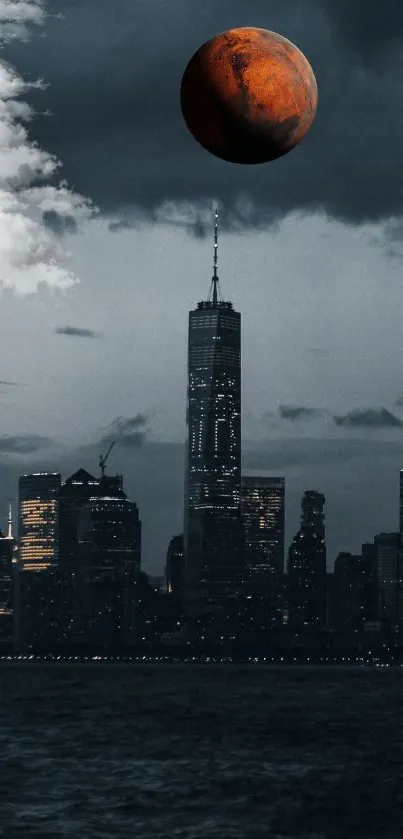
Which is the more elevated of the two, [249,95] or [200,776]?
[249,95]

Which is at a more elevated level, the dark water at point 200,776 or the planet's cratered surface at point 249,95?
the planet's cratered surface at point 249,95

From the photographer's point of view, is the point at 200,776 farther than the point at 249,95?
Yes

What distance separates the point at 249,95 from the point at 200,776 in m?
64.6

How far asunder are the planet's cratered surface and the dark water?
130ft

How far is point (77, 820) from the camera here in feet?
180

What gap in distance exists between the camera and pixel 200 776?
246ft

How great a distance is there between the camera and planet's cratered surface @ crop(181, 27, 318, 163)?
13203mm

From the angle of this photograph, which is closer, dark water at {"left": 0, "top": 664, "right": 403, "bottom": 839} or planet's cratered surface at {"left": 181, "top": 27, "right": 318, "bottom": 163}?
planet's cratered surface at {"left": 181, "top": 27, "right": 318, "bottom": 163}

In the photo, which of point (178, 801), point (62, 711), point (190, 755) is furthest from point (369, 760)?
point (62, 711)

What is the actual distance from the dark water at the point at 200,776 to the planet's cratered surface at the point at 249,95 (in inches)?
1556

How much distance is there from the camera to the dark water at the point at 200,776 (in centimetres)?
5559

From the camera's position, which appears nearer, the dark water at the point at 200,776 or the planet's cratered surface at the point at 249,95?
the planet's cratered surface at the point at 249,95

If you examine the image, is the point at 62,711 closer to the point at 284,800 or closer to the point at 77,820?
the point at 284,800

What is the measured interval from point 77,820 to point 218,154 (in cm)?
4407
